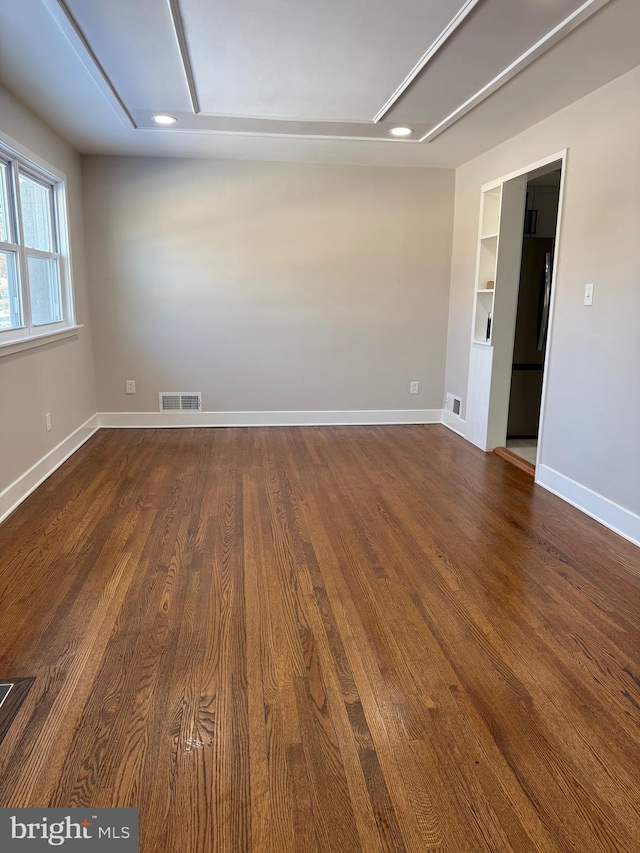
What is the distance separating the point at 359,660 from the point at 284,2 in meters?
2.61

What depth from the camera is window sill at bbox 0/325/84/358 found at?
3.33 metres

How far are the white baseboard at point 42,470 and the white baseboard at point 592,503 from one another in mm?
3365

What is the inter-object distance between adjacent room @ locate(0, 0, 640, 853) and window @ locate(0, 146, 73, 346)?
0.10 ft

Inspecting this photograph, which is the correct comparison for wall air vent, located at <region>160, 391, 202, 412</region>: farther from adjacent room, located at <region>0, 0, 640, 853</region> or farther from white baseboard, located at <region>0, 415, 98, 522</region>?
white baseboard, located at <region>0, 415, 98, 522</region>

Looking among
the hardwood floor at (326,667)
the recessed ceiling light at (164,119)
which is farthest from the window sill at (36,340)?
the recessed ceiling light at (164,119)

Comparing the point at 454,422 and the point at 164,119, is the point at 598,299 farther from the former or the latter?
the point at 164,119

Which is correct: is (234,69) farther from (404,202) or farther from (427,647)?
→ (427,647)

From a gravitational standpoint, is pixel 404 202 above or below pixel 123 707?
above

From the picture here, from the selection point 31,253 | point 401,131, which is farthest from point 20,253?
point 401,131

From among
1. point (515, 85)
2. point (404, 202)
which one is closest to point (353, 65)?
point (515, 85)

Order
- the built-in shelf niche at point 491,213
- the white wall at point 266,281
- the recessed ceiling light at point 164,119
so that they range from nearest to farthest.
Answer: the recessed ceiling light at point 164,119
the built-in shelf niche at point 491,213
the white wall at point 266,281

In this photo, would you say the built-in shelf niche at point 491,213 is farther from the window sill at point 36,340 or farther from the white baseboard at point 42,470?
the white baseboard at point 42,470

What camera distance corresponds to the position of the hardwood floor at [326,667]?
1486 millimetres

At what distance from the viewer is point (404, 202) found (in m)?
5.41
